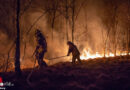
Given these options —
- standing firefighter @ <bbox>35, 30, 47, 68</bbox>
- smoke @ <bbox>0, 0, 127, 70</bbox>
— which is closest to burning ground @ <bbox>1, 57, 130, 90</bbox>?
standing firefighter @ <bbox>35, 30, 47, 68</bbox>

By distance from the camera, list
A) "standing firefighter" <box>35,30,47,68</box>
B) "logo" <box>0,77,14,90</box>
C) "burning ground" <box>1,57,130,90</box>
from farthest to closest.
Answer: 1. "standing firefighter" <box>35,30,47,68</box>
2. "burning ground" <box>1,57,130,90</box>
3. "logo" <box>0,77,14,90</box>

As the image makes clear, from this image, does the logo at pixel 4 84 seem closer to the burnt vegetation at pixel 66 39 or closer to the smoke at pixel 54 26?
the burnt vegetation at pixel 66 39


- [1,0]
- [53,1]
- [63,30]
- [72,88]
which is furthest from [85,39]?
[72,88]

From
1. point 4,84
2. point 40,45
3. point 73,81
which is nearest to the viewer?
point 4,84

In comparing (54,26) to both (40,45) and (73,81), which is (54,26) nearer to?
(40,45)

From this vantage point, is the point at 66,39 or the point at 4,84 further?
the point at 66,39

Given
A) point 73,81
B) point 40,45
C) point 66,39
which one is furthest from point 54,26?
point 73,81

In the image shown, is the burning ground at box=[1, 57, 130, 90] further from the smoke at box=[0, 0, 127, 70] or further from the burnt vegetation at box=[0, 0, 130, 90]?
the smoke at box=[0, 0, 127, 70]

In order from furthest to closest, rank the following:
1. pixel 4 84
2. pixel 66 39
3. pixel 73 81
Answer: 1. pixel 66 39
2. pixel 73 81
3. pixel 4 84

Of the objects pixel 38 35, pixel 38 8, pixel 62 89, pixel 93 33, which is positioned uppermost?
pixel 38 8

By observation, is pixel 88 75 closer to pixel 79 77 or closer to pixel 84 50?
pixel 79 77

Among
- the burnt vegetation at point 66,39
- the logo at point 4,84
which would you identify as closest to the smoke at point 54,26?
the burnt vegetation at point 66,39

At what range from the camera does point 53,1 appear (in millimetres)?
20844

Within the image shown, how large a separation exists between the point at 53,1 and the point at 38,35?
40.5 feet
